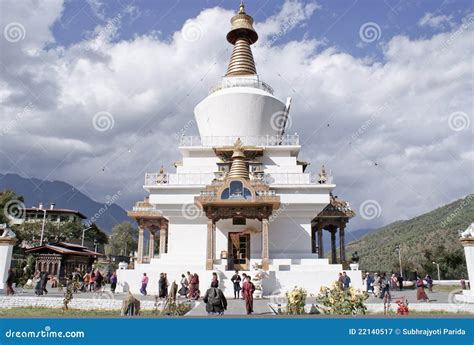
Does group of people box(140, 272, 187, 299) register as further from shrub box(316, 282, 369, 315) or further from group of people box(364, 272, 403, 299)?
group of people box(364, 272, 403, 299)

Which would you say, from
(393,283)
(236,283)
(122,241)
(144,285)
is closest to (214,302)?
(236,283)

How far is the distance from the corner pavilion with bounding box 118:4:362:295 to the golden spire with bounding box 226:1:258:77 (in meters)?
0.11

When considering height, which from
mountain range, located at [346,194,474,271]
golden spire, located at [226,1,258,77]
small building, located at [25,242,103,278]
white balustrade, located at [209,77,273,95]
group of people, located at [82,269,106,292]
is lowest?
group of people, located at [82,269,106,292]

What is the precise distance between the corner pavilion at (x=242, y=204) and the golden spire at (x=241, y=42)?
0.11m

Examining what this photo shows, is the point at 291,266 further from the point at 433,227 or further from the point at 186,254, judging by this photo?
the point at 433,227

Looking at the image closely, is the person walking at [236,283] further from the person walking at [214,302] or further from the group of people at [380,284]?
the person walking at [214,302]

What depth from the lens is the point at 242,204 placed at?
723 inches

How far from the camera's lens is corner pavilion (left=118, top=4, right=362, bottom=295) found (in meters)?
18.2

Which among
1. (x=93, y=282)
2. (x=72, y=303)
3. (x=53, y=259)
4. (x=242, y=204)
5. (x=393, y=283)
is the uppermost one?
(x=242, y=204)

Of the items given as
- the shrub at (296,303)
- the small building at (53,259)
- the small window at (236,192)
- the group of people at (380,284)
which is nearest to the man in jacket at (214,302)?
the shrub at (296,303)

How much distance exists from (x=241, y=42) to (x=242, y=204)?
1636cm

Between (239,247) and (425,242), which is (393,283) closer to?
(239,247)

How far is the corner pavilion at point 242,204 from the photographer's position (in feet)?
59.8

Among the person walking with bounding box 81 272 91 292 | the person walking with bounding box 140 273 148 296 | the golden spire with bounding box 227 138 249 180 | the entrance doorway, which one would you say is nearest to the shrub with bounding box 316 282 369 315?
the person walking with bounding box 140 273 148 296
